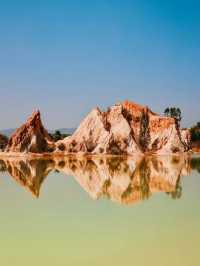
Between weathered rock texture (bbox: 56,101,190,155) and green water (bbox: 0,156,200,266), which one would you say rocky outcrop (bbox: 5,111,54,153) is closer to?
weathered rock texture (bbox: 56,101,190,155)

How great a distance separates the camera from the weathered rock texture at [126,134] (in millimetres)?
40219

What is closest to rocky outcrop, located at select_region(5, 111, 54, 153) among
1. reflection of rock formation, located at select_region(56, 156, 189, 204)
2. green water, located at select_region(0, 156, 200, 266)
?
reflection of rock formation, located at select_region(56, 156, 189, 204)

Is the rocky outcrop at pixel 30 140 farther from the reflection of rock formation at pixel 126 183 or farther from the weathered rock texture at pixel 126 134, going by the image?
the reflection of rock formation at pixel 126 183

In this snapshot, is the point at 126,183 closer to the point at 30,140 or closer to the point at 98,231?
the point at 98,231

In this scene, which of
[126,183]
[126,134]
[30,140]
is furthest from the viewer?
[126,134]

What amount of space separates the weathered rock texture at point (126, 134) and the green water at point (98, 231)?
25.6 meters

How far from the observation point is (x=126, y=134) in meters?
40.6

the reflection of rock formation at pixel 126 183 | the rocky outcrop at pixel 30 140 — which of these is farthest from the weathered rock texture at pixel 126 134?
the reflection of rock formation at pixel 126 183

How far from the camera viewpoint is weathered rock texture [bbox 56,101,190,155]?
4022 cm

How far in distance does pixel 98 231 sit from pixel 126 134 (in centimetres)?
3159

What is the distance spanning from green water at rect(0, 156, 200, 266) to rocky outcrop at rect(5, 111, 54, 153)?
2483cm

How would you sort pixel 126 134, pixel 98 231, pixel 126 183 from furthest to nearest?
1. pixel 126 134
2. pixel 126 183
3. pixel 98 231

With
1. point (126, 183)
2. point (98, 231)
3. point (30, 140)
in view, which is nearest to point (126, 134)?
point (30, 140)

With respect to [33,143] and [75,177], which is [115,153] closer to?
Answer: [33,143]
